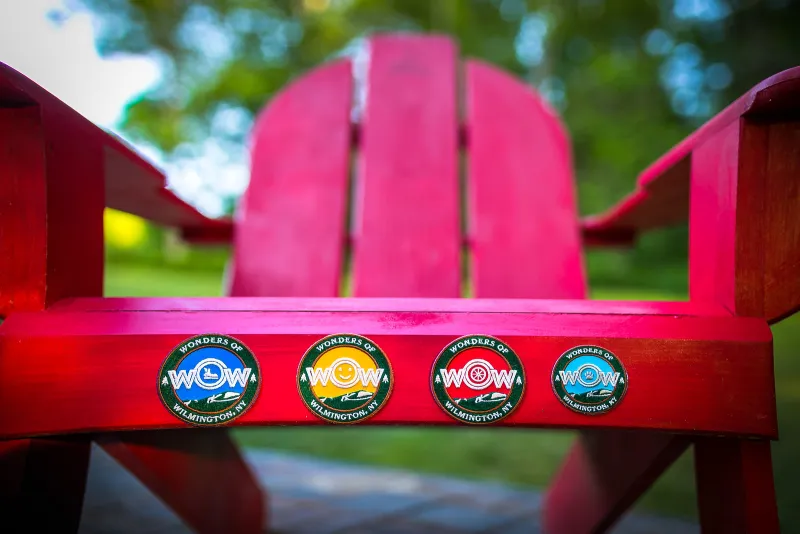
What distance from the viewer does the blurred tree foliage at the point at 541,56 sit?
414 cm

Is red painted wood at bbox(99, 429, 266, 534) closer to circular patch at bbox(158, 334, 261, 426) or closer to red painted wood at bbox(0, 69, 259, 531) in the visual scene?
red painted wood at bbox(0, 69, 259, 531)

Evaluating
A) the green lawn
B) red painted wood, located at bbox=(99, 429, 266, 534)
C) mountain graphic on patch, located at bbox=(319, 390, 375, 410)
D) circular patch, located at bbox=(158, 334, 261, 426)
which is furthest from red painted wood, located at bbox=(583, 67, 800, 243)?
red painted wood, located at bbox=(99, 429, 266, 534)

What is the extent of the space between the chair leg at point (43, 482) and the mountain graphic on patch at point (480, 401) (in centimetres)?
59

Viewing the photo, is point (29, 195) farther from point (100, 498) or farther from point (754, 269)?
point (100, 498)

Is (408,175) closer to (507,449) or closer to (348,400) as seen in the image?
(348,400)

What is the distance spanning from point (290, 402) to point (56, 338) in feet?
1.09

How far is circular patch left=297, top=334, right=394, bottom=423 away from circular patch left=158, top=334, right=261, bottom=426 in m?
0.08

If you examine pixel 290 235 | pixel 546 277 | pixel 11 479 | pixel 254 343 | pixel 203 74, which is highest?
pixel 203 74

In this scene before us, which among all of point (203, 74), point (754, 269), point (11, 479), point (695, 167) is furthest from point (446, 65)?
point (203, 74)

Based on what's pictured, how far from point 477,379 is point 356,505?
1310 mm

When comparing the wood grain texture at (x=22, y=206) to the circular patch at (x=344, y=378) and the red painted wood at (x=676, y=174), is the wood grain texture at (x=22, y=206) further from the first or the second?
the red painted wood at (x=676, y=174)

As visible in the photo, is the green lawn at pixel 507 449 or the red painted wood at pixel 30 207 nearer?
the red painted wood at pixel 30 207

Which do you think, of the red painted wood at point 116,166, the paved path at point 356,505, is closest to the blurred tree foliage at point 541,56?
the paved path at point 356,505

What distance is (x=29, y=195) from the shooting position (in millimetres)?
897
